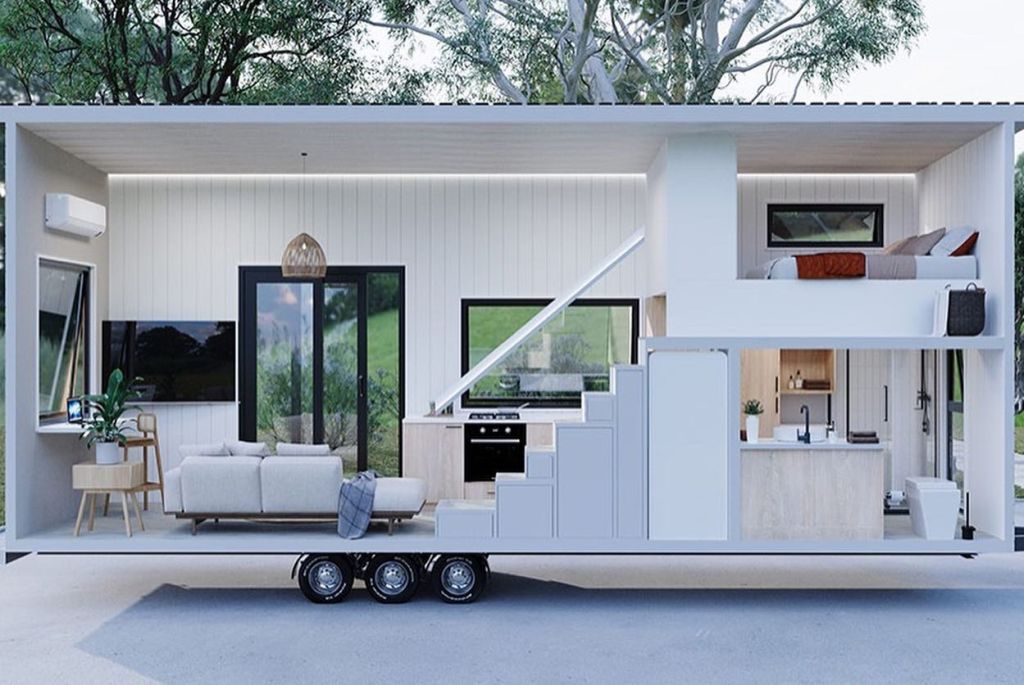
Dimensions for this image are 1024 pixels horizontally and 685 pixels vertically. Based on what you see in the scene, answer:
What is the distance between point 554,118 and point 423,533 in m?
3.09

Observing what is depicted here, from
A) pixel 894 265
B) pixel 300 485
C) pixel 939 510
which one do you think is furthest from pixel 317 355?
pixel 939 510

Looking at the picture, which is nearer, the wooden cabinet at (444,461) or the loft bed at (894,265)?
the loft bed at (894,265)

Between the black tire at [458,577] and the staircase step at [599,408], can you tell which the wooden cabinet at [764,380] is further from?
the black tire at [458,577]

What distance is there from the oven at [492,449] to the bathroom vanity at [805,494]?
2732mm

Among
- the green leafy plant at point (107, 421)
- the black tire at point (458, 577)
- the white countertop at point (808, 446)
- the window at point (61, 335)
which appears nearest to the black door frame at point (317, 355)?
the window at point (61, 335)

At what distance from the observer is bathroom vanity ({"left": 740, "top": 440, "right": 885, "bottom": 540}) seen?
805 centimetres

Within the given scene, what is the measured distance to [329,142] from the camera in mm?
8945

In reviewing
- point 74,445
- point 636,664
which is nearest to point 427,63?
point 74,445

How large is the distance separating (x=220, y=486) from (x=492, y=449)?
286 centimetres

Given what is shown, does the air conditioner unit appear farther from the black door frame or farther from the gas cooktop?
the gas cooktop

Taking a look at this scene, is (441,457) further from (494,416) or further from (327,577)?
(327,577)

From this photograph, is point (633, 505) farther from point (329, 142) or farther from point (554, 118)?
point (329, 142)

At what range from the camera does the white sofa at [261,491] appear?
8094 mm

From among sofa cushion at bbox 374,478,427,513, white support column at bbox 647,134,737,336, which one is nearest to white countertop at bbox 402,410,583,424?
sofa cushion at bbox 374,478,427,513
